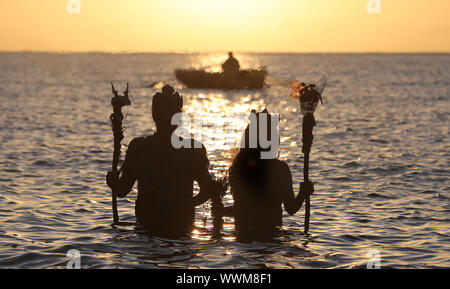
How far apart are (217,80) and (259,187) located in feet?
215

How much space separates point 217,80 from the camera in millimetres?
74312

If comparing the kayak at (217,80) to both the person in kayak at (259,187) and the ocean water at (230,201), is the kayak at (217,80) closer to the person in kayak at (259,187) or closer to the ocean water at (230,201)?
the ocean water at (230,201)

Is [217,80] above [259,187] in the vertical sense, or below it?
above

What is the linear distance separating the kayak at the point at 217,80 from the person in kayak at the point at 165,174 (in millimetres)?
56422

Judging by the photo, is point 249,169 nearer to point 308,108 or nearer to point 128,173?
point 308,108

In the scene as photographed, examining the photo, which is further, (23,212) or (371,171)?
(371,171)

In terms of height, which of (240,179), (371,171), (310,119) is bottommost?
(371,171)

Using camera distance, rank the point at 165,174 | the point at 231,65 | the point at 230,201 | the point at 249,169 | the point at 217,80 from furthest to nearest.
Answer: the point at 217,80 → the point at 231,65 → the point at 230,201 → the point at 249,169 → the point at 165,174

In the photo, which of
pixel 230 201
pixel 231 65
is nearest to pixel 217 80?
pixel 231 65

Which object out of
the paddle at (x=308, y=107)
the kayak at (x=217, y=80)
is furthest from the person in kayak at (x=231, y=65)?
the paddle at (x=308, y=107)

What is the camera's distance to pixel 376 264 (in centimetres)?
968
